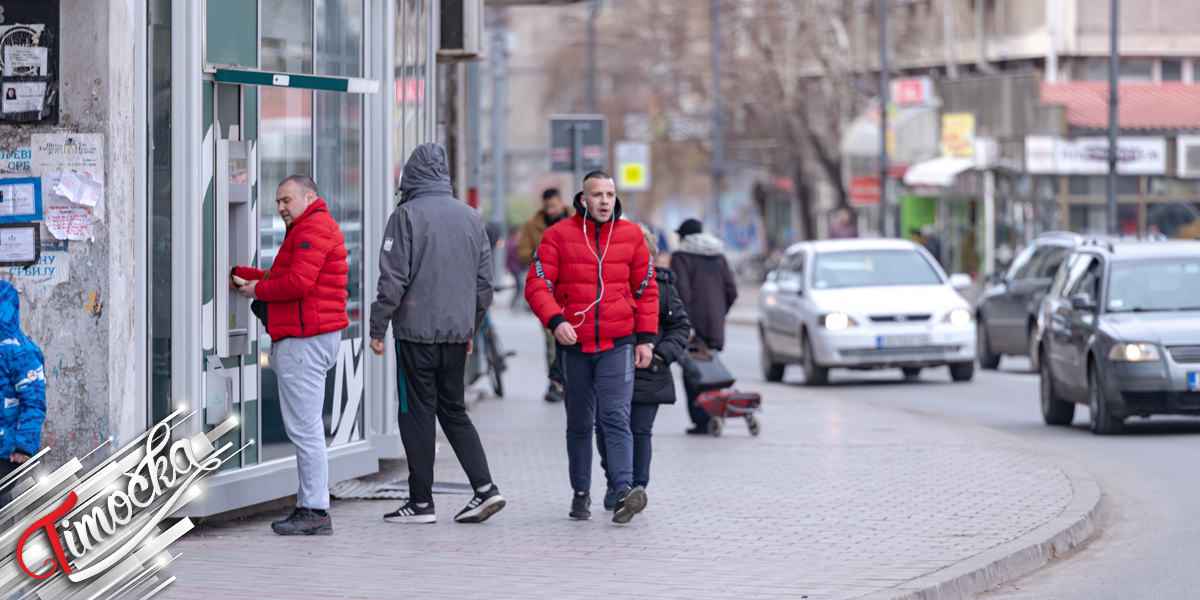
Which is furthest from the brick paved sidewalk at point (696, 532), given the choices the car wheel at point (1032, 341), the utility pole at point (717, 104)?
the utility pole at point (717, 104)

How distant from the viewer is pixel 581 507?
10.1m

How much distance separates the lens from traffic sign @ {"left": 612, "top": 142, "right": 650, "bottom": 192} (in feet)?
112

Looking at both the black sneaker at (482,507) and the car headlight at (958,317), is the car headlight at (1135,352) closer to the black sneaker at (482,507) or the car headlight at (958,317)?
the car headlight at (958,317)

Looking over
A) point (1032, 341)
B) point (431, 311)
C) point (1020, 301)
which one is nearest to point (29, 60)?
point (431, 311)

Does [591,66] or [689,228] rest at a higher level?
[591,66]

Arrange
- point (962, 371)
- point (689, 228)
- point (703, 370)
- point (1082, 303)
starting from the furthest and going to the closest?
1. point (962, 371)
2. point (1082, 303)
3. point (703, 370)
4. point (689, 228)

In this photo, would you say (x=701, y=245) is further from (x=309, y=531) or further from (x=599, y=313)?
(x=309, y=531)

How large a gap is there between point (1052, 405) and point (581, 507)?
785 centimetres

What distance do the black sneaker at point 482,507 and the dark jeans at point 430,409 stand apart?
0.06 meters

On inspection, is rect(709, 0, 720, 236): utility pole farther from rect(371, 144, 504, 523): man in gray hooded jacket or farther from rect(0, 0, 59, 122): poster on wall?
rect(0, 0, 59, 122): poster on wall

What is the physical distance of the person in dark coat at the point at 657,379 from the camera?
10547 millimetres

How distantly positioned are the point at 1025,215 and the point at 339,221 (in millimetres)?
35879

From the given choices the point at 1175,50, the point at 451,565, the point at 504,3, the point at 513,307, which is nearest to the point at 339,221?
the point at 451,565

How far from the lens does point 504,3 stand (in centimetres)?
1711
